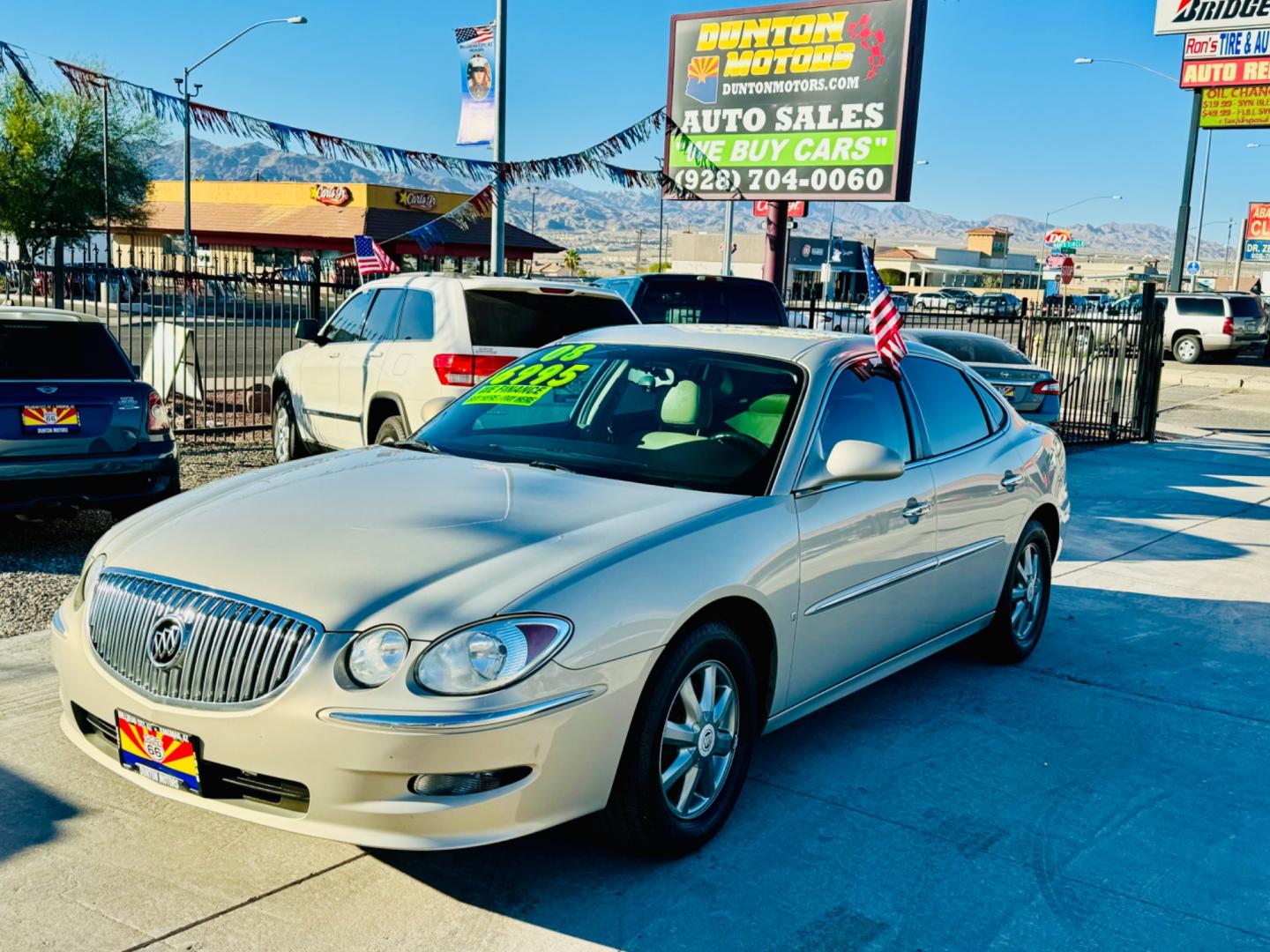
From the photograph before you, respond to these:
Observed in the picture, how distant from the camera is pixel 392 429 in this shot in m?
9.12

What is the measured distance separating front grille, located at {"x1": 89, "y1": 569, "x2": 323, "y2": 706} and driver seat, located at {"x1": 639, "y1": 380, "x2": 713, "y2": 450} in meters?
1.78

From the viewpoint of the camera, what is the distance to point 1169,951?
350cm

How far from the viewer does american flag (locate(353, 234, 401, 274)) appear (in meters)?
14.1

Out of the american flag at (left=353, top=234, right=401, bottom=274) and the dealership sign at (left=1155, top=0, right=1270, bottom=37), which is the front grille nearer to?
the american flag at (left=353, top=234, right=401, bottom=274)

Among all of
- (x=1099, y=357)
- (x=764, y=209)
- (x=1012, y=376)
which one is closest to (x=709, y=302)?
(x=1012, y=376)

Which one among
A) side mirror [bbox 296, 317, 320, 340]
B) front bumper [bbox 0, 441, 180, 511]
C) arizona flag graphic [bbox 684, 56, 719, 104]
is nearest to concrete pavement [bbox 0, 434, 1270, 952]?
front bumper [bbox 0, 441, 180, 511]

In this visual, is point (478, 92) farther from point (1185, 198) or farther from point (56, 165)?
point (56, 165)

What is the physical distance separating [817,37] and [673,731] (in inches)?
572

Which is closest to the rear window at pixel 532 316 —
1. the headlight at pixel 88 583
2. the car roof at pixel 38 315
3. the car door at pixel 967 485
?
the car roof at pixel 38 315

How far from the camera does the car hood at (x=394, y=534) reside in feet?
11.1

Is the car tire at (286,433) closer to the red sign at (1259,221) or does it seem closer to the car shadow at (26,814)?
the car shadow at (26,814)

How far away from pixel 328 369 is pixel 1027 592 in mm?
6016

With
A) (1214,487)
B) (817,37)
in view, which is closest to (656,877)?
(1214,487)

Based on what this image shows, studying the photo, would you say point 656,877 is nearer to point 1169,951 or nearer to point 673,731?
point 673,731
